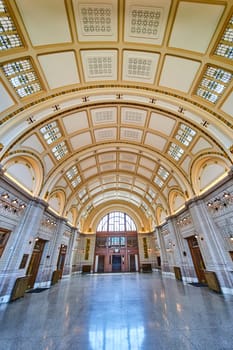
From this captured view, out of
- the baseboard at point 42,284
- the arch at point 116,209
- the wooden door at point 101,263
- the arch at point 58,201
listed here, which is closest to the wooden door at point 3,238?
the arch at point 58,201

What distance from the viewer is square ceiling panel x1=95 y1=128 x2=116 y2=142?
10.8m

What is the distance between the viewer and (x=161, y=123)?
9.30m

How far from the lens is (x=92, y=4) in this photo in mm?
4840

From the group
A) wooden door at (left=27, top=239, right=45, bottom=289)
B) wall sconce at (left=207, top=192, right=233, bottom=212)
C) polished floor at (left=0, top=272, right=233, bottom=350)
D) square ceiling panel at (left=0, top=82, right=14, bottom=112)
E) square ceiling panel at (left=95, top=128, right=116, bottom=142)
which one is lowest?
polished floor at (left=0, top=272, right=233, bottom=350)

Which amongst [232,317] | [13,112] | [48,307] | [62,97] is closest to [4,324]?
[48,307]

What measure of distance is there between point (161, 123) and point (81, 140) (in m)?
5.74

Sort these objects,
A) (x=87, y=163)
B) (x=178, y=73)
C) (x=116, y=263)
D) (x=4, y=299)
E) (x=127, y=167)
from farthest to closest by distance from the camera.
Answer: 1. (x=116, y=263)
2. (x=127, y=167)
3. (x=87, y=163)
4. (x=4, y=299)
5. (x=178, y=73)

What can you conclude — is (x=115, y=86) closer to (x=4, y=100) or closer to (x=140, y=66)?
(x=140, y=66)

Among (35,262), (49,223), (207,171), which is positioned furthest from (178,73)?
(35,262)

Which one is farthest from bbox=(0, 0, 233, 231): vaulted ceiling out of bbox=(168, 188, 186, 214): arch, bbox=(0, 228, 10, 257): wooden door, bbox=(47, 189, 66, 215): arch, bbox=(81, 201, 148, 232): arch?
bbox=(81, 201, 148, 232): arch

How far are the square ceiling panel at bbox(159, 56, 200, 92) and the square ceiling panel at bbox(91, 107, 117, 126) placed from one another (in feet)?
11.4

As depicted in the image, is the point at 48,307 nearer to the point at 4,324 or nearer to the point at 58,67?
the point at 4,324

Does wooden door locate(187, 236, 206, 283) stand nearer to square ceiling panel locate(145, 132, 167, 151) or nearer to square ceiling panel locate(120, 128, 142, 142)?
square ceiling panel locate(145, 132, 167, 151)

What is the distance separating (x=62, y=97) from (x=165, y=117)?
19.7ft
